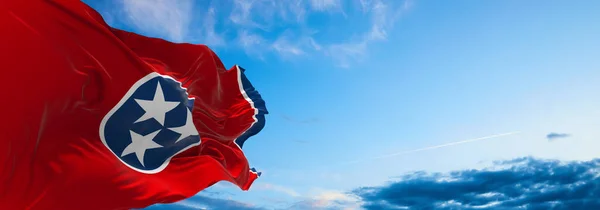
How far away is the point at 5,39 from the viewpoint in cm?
820

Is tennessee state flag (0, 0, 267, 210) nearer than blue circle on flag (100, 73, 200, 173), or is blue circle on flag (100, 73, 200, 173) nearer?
tennessee state flag (0, 0, 267, 210)

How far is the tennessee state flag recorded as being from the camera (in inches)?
330

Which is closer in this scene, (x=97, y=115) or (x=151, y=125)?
(x=97, y=115)

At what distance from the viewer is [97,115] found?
10.2 m

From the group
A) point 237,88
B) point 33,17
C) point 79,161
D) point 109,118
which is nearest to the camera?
point 33,17

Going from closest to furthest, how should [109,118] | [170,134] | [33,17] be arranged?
[33,17] → [109,118] → [170,134]

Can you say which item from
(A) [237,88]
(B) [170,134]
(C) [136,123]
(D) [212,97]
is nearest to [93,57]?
(C) [136,123]

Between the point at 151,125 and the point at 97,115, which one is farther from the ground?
the point at 151,125

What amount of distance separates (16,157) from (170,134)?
4431mm

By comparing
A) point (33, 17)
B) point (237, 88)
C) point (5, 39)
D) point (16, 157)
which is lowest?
point (16, 157)

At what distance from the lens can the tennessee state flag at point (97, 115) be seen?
8383mm

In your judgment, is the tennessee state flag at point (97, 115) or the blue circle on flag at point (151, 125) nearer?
the tennessee state flag at point (97, 115)

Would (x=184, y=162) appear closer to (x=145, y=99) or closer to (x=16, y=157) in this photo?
(x=145, y=99)

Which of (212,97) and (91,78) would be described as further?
(212,97)
